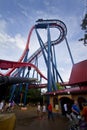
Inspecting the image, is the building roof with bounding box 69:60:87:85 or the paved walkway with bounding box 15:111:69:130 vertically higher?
the building roof with bounding box 69:60:87:85

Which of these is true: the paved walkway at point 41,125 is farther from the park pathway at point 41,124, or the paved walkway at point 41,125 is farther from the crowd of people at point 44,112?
the crowd of people at point 44,112

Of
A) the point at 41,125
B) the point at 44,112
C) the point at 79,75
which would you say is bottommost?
the point at 41,125

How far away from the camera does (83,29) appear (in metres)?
15.7

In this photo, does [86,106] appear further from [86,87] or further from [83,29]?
[83,29]

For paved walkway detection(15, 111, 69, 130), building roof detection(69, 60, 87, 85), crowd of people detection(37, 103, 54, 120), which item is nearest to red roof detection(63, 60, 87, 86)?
building roof detection(69, 60, 87, 85)

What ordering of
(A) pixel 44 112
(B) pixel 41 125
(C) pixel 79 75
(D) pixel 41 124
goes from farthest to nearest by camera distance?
(A) pixel 44 112, (C) pixel 79 75, (D) pixel 41 124, (B) pixel 41 125

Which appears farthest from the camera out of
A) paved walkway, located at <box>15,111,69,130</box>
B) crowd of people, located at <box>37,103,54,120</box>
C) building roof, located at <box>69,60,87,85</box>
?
crowd of people, located at <box>37,103,54,120</box>

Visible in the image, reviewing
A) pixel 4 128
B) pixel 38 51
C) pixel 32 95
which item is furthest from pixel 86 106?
pixel 32 95

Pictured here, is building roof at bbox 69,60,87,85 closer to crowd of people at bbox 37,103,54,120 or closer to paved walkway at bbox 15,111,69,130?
paved walkway at bbox 15,111,69,130

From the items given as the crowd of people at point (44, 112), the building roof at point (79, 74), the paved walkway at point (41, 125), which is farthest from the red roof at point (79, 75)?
the crowd of people at point (44, 112)

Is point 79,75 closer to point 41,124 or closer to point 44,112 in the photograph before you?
point 41,124

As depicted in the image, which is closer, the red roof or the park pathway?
the park pathway

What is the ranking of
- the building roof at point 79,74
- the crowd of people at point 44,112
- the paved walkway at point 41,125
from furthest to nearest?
the crowd of people at point 44,112
the building roof at point 79,74
the paved walkway at point 41,125

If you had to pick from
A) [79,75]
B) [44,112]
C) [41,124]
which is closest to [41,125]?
[41,124]
